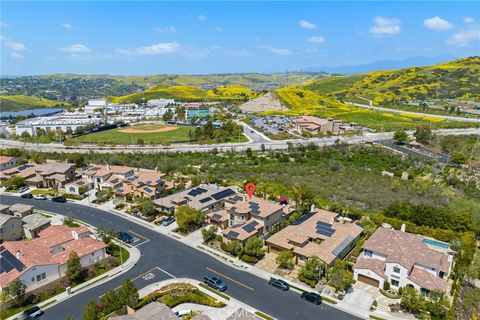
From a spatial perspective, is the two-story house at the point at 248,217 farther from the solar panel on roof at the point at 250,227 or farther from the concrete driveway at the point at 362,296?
the concrete driveway at the point at 362,296

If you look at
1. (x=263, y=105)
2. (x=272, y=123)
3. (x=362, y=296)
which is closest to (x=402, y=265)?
(x=362, y=296)

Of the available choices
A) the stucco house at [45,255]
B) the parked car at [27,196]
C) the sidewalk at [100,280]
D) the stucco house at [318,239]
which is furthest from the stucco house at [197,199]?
the parked car at [27,196]

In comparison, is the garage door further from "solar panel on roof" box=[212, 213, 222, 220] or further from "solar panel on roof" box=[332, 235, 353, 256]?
"solar panel on roof" box=[212, 213, 222, 220]

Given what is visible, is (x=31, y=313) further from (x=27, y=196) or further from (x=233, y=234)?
(x=27, y=196)

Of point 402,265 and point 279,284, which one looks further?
point 279,284

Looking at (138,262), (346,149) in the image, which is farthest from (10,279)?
(346,149)
